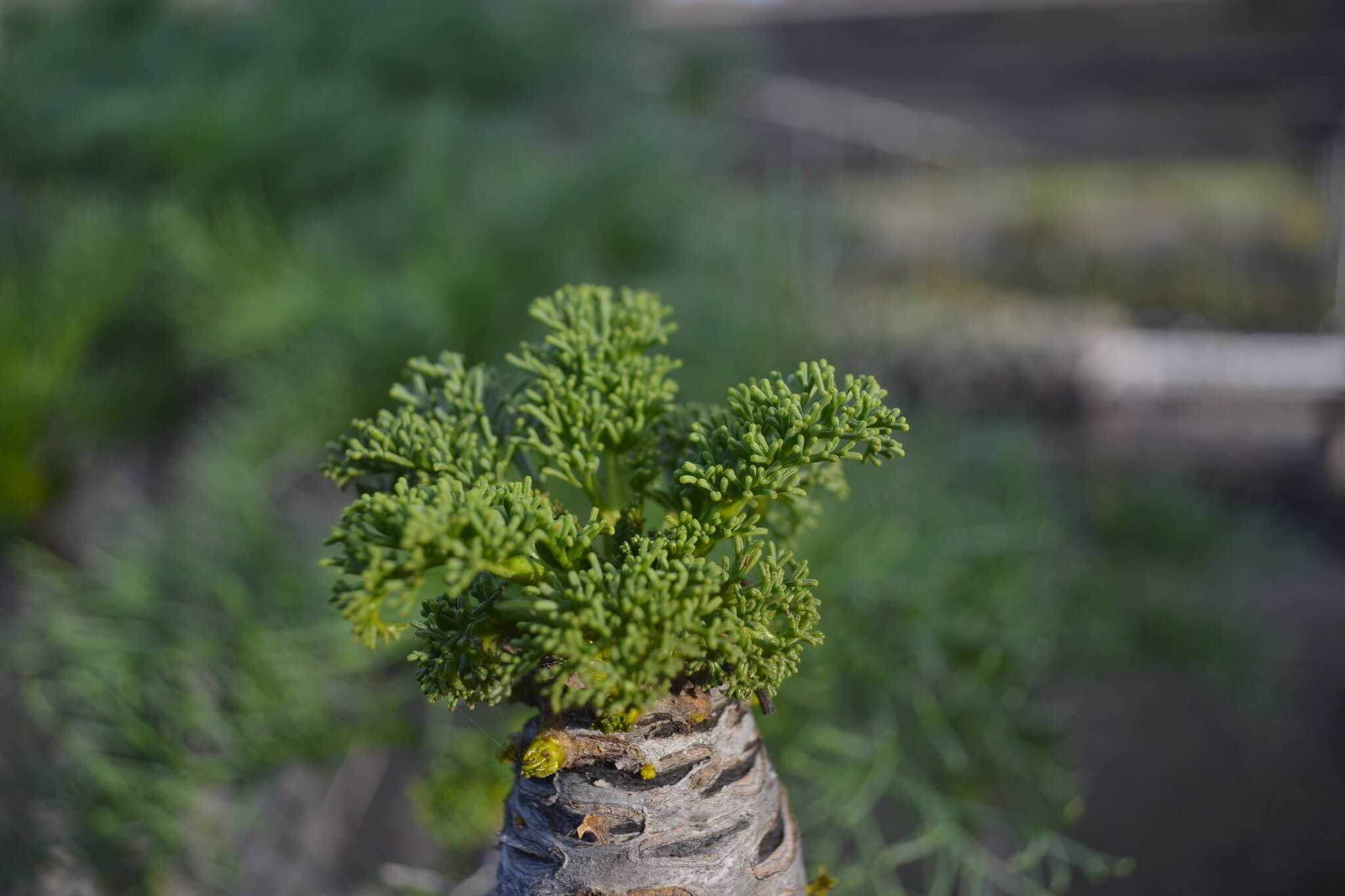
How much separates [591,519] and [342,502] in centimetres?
73

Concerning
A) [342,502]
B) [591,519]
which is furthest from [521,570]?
[342,502]

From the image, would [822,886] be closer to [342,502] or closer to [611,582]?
[611,582]

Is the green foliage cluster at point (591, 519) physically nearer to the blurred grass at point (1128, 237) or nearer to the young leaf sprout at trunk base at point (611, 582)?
the young leaf sprout at trunk base at point (611, 582)

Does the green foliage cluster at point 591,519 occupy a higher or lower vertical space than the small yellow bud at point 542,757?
higher

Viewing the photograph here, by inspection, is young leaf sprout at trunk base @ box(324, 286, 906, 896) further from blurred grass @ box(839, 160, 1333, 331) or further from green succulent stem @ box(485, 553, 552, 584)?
blurred grass @ box(839, 160, 1333, 331)

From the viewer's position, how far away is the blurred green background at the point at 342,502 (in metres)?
0.51

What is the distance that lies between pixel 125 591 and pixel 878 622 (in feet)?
1.48

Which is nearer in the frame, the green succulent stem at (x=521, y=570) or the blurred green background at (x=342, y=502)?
the green succulent stem at (x=521, y=570)

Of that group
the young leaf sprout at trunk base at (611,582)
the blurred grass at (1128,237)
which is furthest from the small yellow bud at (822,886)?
the blurred grass at (1128,237)

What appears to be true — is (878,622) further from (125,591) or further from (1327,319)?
(1327,319)

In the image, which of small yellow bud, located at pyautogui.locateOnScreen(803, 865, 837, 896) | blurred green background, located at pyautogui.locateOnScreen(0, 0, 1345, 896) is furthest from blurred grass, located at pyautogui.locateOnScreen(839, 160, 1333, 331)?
small yellow bud, located at pyautogui.locateOnScreen(803, 865, 837, 896)

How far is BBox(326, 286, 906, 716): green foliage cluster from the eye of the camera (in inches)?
5.7

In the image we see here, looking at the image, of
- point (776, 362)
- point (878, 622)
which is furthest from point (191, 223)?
point (878, 622)

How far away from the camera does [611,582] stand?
0.49 feet
